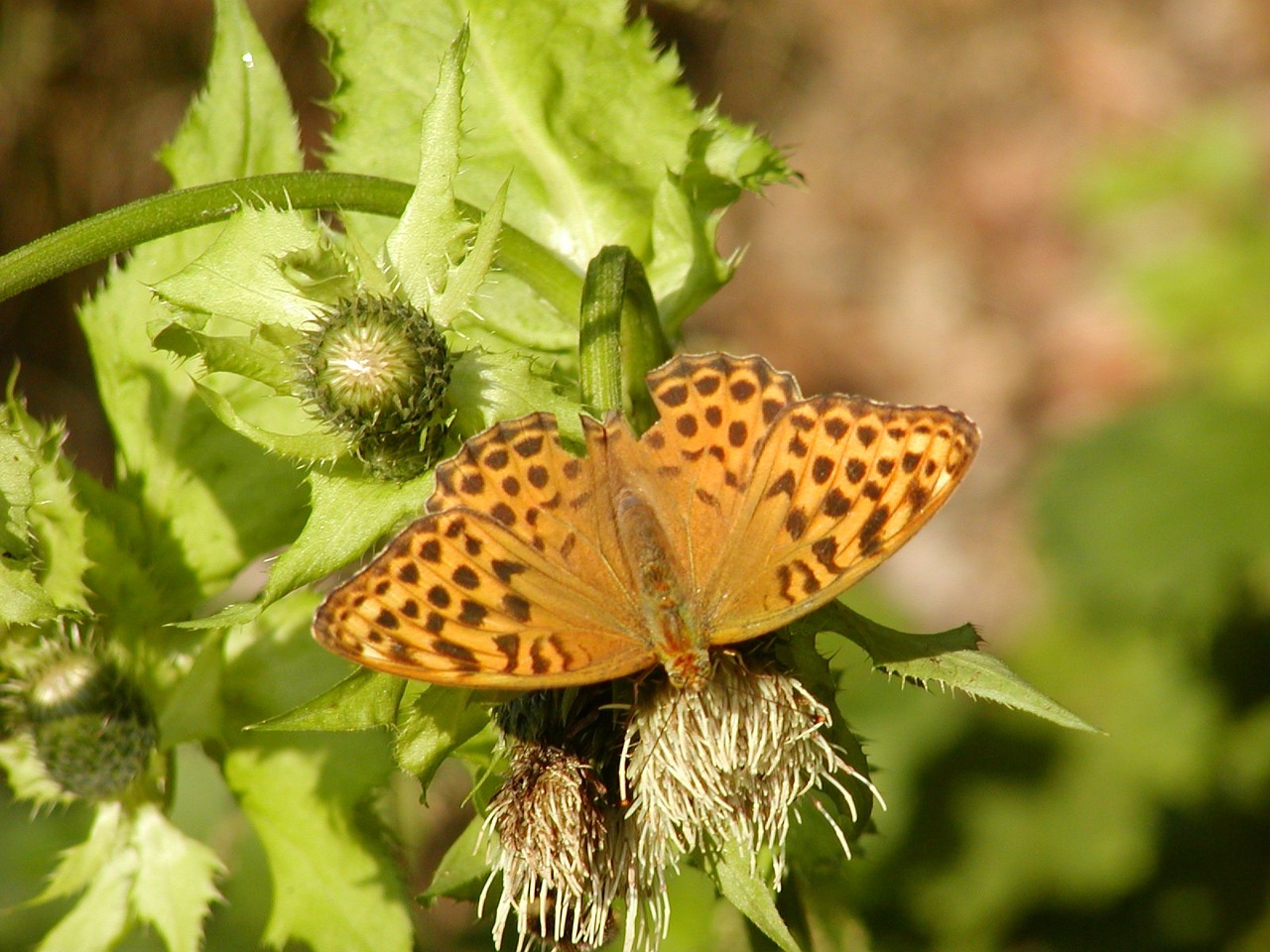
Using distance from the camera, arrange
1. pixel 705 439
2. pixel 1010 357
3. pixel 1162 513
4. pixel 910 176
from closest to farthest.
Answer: pixel 705 439 → pixel 1162 513 → pixel 1010 357 → pixel 910 176

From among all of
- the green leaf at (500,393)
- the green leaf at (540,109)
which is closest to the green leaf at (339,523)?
the green leaf at (500,393)

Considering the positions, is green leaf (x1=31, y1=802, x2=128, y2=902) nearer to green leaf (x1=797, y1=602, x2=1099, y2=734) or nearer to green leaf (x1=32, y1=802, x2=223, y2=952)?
green leaf (x1=32, y1=802, x2=223, y2=952)

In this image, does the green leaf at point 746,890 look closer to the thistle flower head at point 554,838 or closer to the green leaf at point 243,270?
the thistle flower head at point 554,838

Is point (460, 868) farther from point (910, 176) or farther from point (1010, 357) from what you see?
point (910, 176)

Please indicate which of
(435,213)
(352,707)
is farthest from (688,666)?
(435,213)


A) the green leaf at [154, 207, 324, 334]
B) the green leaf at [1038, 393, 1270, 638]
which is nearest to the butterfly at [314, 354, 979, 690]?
the green leaf at [154, 207, 324, 334]
